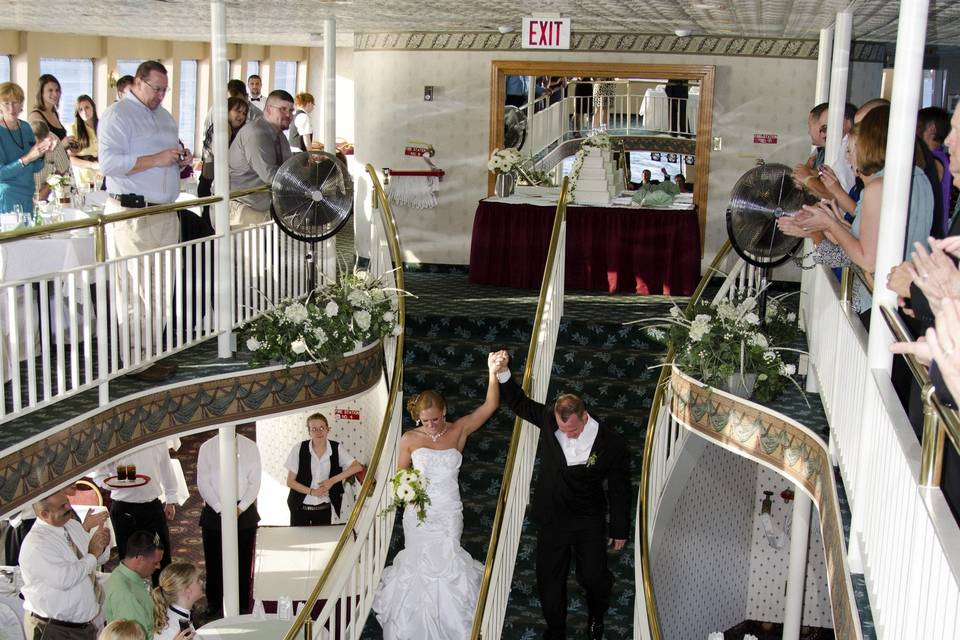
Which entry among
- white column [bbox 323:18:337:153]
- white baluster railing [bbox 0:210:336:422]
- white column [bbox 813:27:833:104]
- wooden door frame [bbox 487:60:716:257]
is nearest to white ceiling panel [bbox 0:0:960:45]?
white column [bbox 813:27:833:104]

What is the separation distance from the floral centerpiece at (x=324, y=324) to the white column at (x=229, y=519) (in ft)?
2.36

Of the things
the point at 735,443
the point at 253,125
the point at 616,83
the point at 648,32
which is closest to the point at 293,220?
the point at 253,125

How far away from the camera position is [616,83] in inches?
592

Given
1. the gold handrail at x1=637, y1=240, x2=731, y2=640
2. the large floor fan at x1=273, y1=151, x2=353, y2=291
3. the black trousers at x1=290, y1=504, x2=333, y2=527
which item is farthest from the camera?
the black trousers at x1=290, y1=504, x2=333, y2=527

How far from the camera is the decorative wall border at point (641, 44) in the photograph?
537 inches

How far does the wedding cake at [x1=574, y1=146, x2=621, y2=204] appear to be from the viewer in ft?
41.4

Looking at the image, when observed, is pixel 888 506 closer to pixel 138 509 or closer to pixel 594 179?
pixel 138 509

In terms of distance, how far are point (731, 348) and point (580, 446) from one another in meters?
1.21

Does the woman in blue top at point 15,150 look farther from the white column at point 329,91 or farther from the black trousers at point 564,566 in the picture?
the black trousers at point 564,566

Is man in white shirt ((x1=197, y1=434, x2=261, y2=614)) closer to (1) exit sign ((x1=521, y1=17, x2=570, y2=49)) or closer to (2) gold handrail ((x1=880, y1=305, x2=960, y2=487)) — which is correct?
(1) exit sign ((x1=521, y1=17, x2=570, y2=49))

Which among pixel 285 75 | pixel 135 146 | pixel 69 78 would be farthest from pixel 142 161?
pixel 285 75

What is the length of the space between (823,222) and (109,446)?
15.0ft

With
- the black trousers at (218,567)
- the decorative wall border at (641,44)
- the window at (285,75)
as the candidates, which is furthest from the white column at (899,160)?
the window at (285,75)

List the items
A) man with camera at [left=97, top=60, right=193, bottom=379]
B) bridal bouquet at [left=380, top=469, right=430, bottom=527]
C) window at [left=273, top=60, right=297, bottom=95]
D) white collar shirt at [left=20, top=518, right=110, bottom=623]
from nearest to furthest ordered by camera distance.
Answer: bridal bouquet at [left=380, top=469, right=430, bottom=527], white collar shirt at [left=20, top=518, right=110, bottom=623], man with camera at [left=97, top=60, right=193, bottom=379], window at [left=273, top=60, right=297, bottom=95]
